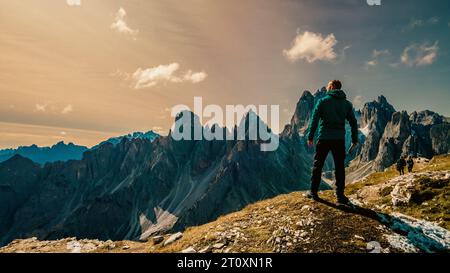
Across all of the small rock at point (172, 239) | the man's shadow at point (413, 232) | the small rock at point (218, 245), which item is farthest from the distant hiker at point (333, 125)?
the small rock at point (172, 239)

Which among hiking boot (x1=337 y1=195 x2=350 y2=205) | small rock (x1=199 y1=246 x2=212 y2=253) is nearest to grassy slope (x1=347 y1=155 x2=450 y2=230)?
hiking boot (x1=337 y1=195 x2=350 y2=205)

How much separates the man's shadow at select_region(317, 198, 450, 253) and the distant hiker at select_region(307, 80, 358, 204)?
101cm

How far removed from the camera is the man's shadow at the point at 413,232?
30.0 ft

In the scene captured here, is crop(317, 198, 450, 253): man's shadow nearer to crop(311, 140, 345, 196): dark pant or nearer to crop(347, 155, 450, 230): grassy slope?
crop(311, 140, 345, 196): dark pant

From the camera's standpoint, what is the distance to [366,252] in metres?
8.38

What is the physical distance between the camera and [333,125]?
37.8 ft

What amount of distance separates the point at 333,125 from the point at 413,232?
4755 mm

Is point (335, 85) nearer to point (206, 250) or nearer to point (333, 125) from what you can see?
point (333, 125)

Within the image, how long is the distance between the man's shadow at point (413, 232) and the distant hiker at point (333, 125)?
1.01 metres

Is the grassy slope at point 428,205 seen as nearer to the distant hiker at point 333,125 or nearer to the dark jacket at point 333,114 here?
the distant hiker at point 333,125

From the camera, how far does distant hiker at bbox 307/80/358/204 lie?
37.7ft

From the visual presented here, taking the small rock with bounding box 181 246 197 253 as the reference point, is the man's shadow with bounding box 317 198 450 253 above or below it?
above
